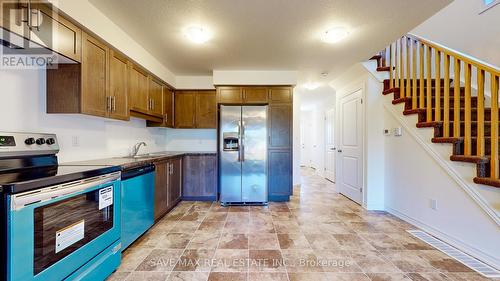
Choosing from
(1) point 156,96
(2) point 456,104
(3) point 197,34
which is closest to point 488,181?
(2) point 456,104

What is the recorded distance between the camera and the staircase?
1.99 m

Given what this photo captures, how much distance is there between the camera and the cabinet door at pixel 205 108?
13.6ft

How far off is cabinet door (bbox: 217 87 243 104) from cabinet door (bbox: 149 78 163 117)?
3.35ft

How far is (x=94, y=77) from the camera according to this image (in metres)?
2.06

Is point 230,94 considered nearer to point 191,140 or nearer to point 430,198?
point 191,140

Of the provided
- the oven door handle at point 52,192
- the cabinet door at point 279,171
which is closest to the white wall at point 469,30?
the cabinet door at point 279,171

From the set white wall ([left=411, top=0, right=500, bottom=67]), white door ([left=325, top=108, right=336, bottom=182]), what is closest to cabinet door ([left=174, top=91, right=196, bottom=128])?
white door ([left=325, top=108, right=336, bottom=182])

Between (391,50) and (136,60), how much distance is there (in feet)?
12.6

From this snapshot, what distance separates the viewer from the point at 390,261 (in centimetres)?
200

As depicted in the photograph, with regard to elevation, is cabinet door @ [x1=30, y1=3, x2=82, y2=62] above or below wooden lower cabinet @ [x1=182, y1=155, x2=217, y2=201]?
above

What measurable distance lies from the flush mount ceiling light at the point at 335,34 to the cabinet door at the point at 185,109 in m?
2.65

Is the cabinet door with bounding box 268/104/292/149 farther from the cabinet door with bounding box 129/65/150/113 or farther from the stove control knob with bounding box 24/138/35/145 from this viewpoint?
the stove control knob with bounding box 24/138/35/145

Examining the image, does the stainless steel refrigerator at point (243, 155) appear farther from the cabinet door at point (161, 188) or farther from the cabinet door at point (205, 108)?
the cabinet door at point (161, 188)

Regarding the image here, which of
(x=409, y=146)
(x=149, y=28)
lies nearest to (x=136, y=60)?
(x=149, y=28)
